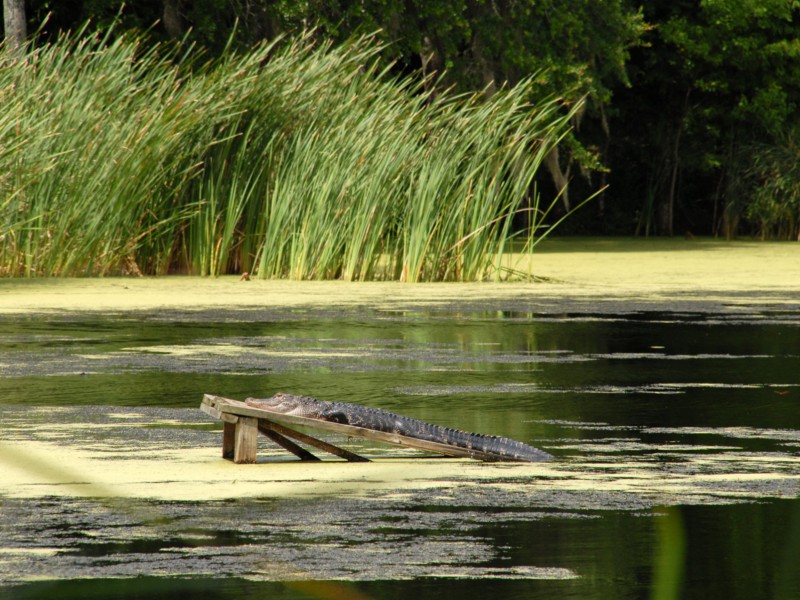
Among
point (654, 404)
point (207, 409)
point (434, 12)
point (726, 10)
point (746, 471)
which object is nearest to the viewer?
point (746, 471)

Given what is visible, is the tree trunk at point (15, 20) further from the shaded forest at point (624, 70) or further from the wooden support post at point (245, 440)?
the wooden support post at point (245, 440)

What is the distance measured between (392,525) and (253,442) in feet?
4.21

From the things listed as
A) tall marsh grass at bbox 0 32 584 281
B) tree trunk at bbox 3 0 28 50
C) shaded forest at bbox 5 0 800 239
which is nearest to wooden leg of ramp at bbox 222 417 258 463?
tall marsh grass at bbox 0 32 584 281

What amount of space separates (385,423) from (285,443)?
1.25 ft

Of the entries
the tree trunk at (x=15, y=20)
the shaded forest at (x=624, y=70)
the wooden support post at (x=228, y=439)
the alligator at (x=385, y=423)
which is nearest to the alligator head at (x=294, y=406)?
the alligator at (x=385, y=423)

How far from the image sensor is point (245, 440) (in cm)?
619

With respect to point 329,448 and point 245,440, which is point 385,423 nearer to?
point 329,448

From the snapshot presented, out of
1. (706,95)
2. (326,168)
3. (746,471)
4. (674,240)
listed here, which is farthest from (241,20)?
(746,471)

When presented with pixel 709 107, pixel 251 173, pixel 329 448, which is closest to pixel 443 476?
pixel 329 448

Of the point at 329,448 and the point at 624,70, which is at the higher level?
the point at 624,70

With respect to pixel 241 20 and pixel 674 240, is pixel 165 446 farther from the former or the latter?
pixel 674 240

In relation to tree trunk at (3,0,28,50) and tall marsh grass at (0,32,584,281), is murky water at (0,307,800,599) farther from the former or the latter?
tree trunk at (3,0,28,50)

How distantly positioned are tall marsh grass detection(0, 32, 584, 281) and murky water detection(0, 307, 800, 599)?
509 centimetres

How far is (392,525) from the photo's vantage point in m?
5.04
